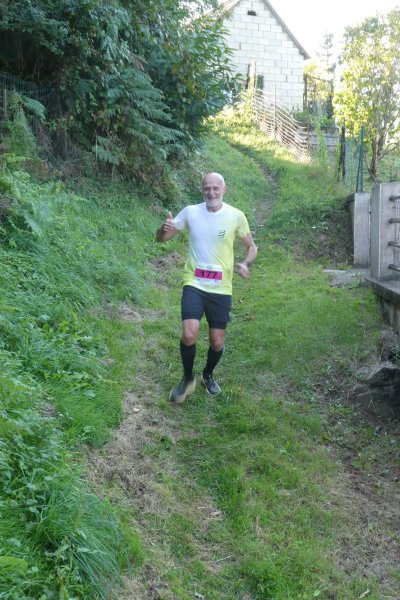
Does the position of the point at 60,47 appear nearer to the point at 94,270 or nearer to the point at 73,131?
the point at 73,131

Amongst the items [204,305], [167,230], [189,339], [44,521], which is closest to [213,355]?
[189,339]

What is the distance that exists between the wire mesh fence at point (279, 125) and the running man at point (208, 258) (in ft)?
54.4

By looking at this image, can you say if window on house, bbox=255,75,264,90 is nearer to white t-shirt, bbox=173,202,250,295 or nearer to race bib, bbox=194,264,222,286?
white t-shirt, bbox=173,202,250,295

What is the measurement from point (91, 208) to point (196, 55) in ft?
12.2

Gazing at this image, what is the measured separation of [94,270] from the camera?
7.05m

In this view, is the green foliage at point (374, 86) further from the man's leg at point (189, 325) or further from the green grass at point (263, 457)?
the man's leg at point (189, 325)

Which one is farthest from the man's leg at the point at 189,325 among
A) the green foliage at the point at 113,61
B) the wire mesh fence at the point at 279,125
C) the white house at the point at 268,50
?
the white house at the point at 268,50

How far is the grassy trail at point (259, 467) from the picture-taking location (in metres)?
3.49

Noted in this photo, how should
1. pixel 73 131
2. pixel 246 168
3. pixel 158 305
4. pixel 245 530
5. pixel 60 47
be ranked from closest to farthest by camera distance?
1. pixel 245 530
2. pixel 158 305
3. pixel 60 47
4. pixel 73 131
5. pixel 246 168

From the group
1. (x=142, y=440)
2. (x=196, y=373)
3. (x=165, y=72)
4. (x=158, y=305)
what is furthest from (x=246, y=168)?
(x=142, y=440)

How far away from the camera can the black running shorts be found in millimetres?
5301

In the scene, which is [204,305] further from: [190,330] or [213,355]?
[213,355]

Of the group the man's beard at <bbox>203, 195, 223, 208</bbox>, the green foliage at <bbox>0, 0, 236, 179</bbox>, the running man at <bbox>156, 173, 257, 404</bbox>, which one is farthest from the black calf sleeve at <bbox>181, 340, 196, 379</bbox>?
the green foliage at <bbox>0, 0, 236, 179</bbox>

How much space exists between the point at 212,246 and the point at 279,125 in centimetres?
2151
